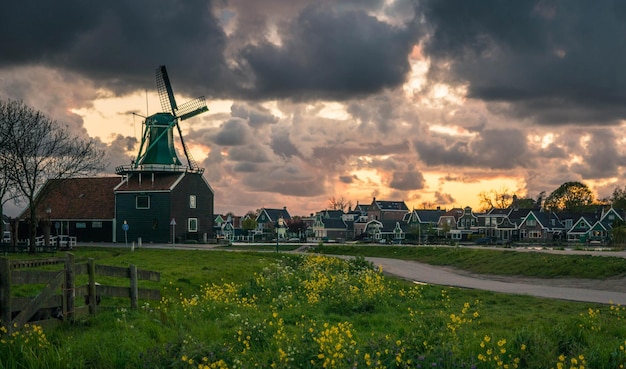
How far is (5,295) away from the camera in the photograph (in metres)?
13.4

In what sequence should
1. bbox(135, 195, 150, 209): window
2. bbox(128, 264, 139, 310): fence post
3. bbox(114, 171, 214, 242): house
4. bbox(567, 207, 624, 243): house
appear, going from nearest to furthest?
1. bbox(128, 264, 139, 310): fence post
2. bbox(114, 171, 214, 242): house
3. bbox(135, 195, 150, 209): window
4. bbox(567, 207, 624, 243): house

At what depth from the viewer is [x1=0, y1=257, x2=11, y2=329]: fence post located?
1333 cm

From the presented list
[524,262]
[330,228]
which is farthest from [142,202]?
[330,228]

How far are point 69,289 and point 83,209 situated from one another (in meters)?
71.7

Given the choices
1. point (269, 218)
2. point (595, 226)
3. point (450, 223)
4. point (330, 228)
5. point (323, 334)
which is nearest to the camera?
point (323, 334)

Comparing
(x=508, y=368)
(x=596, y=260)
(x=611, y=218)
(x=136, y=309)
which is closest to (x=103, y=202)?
(x=596, y=260)

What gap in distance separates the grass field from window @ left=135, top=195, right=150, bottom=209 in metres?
57.0

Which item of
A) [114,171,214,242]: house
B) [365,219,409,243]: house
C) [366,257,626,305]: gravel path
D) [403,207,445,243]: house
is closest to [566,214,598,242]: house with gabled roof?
[403,207,445,243]: house

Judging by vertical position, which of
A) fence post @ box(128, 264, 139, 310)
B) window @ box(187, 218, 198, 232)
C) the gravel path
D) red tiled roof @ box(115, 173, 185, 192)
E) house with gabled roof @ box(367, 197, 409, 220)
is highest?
red tiled roof @ box(115, 173, 185, 192)

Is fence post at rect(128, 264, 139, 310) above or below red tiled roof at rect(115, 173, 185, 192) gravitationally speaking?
below

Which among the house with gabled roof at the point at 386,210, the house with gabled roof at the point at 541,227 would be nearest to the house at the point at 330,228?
the house with gabled roof at the point at 386,210

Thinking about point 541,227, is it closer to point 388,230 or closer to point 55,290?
point 388,230

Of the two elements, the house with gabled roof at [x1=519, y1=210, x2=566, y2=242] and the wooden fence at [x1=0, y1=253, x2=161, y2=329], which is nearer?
the wooden fence at [x1=0, y1=253, x2=161, y2=329]

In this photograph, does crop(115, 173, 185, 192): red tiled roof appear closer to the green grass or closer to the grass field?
the green grass
